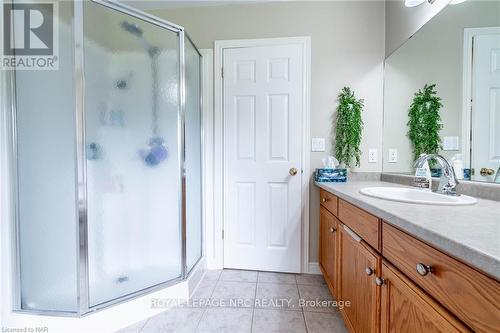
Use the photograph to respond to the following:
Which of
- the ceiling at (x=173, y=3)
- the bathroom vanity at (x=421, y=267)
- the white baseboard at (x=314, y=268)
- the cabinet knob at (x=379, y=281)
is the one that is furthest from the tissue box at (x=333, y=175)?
the ceiling at (x=173, y=3)

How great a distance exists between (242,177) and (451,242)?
1552 millimetres

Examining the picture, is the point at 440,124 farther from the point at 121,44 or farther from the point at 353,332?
the point at 121,44

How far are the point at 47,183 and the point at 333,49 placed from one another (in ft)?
7.61

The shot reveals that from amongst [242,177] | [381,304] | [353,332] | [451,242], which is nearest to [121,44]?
[242,177]

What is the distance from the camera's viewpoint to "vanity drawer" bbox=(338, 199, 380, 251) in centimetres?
83

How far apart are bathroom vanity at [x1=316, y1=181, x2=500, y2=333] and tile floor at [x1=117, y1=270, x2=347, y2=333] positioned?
11.8 inches

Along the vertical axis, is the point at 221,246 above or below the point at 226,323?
above

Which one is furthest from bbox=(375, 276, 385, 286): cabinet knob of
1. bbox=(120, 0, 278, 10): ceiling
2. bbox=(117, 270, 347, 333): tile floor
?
bbox=(120, 0, 278, 10): ceiling

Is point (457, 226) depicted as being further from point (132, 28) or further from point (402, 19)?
point (132, 28)

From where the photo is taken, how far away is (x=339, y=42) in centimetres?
183

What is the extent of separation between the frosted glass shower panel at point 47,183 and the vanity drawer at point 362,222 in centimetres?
157

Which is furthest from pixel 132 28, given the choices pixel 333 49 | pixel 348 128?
pixel 348 128

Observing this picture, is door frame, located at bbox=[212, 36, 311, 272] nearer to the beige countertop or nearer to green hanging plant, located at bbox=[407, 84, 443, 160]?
green hanging plant, located at bbox=[407, 84, 443, 160]

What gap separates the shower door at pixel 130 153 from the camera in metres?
1.28
